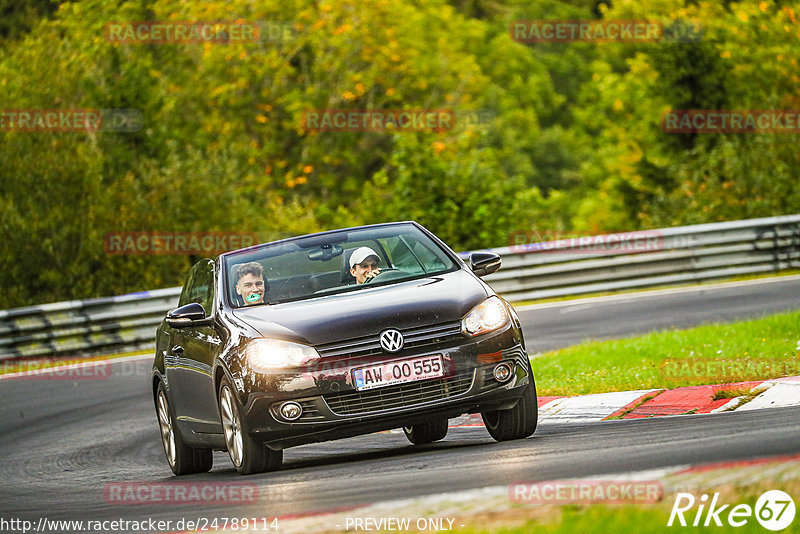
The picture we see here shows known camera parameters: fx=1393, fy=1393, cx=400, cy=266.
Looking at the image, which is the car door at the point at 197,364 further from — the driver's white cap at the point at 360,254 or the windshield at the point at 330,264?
the driver's white cap at the point at 360,254

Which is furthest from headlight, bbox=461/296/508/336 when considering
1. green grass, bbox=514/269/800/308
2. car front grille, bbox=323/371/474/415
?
green grass, bbox=514/269/800/308

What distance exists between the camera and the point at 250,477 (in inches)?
338

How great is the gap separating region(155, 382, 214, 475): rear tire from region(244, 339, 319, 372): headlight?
6.19 ft

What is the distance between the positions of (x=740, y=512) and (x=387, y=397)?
3426mm

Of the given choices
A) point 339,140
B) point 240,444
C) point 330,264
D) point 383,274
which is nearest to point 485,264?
point 383,274

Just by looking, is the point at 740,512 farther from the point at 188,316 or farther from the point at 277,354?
the point at 188,316

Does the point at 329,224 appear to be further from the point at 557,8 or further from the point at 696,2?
the point at 557,8

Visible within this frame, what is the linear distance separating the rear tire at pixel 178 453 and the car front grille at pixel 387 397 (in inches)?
83.1

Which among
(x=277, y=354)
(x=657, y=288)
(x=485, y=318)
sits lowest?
(x=657, y=288)

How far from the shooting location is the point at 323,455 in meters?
10.2

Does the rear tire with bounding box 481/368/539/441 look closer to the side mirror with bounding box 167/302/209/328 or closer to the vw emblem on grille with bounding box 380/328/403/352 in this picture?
the vw emblem on grille with bounding box 380/328/403/352

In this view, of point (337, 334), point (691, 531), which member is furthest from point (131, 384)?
point (691, 531)

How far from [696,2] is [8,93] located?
36.8 meters

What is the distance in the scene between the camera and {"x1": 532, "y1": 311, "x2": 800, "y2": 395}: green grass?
434 inches
